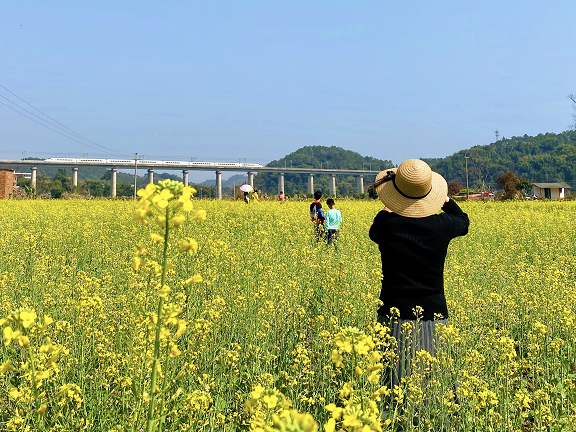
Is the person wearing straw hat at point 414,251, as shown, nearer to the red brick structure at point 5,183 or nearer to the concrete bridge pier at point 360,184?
the red brick structure at point 5,183

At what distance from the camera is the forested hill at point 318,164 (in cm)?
13325

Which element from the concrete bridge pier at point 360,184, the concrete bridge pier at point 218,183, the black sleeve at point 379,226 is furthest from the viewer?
the concrete bridge pier at point 360,184

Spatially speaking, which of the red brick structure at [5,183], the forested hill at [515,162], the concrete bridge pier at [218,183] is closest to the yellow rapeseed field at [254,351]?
the red brick structure at [5,183]

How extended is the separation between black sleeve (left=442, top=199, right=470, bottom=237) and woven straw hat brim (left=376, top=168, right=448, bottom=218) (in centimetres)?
12

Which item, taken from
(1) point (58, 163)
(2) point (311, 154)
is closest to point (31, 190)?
(1) point (58, 163)

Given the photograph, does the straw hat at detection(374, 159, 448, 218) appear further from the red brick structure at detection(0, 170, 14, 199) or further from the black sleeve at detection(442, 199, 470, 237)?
the red brick structure at detection(0, 170, 14, 199)

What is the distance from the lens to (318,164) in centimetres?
17350

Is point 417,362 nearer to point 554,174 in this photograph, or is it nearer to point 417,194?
point 417,194

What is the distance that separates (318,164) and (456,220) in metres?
172

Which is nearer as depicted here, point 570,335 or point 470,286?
point 570,335

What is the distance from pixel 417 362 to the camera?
104 inches

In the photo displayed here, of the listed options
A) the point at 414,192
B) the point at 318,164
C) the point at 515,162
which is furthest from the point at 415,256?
the point at 318,164

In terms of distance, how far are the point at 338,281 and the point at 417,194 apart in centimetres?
171

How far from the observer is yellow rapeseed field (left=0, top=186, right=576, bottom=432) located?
61.5 inches
